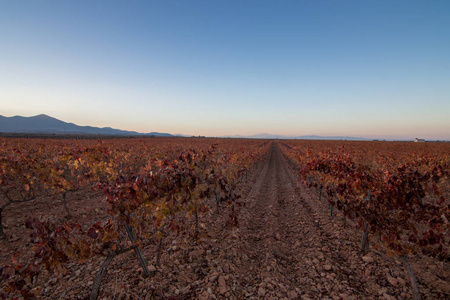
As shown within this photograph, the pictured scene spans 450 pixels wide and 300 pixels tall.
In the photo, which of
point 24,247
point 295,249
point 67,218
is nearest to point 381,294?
point 295,249

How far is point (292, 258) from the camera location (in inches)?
210

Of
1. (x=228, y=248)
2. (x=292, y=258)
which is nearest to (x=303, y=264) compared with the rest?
(x=292, y=258)

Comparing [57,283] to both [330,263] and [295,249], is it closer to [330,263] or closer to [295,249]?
[295,249]

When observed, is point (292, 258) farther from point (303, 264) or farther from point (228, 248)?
point (228, 248)

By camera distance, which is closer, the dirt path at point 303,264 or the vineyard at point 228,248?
the vineyard at point 228,248

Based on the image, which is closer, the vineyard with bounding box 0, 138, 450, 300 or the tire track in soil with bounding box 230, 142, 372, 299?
the vineyard with bounding box 0, 138, 450, 300

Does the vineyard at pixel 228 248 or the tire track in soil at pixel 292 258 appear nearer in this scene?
the vineyard at pixel 228 248

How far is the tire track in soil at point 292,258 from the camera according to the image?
412 cm

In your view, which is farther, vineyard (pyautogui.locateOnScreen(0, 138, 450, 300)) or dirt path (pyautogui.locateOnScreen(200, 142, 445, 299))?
dirt path (pyautogui.locateOnScreen(200, 142, 445, 299))

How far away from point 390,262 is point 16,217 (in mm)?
12885

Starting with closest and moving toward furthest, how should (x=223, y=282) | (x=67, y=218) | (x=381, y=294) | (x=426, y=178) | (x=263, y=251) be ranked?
(x=426, y=178) → (x=381, y=294) → (x=223, y=282) → (x=263, y=251) → (x=67, y=218)

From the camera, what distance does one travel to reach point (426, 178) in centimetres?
354

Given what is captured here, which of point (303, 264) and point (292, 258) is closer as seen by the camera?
point (303, 264)

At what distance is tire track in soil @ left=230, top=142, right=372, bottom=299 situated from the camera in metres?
4.12
